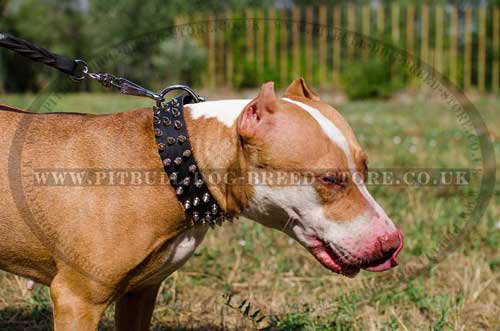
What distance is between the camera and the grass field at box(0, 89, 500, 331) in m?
3.30

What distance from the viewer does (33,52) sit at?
284cm

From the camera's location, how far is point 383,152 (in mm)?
6785

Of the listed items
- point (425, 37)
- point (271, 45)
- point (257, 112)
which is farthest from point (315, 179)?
point (425, 37)

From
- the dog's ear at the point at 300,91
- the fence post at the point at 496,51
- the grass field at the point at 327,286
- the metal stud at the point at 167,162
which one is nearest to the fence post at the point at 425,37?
the fence post at the point at 496,51

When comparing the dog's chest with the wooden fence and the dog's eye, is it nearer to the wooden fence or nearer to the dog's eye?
the dog's eye

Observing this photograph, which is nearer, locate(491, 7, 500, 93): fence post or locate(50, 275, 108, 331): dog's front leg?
locate(50, 275, 108, 331): dog's front leg

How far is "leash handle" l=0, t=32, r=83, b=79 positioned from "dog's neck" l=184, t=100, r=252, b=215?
2.58ft

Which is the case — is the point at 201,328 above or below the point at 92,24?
below

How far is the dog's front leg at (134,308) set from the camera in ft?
8.97

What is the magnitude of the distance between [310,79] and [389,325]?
1238 cm

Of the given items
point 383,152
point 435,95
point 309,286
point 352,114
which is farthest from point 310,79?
point 309,286

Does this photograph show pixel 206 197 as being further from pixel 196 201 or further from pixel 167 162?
pixel 167 162

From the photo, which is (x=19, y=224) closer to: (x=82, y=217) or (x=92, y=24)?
(x=82, y=217)

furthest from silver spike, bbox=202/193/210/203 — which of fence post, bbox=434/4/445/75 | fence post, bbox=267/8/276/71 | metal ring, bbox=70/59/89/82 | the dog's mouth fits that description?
fence post, bbox=434/4/445/75
